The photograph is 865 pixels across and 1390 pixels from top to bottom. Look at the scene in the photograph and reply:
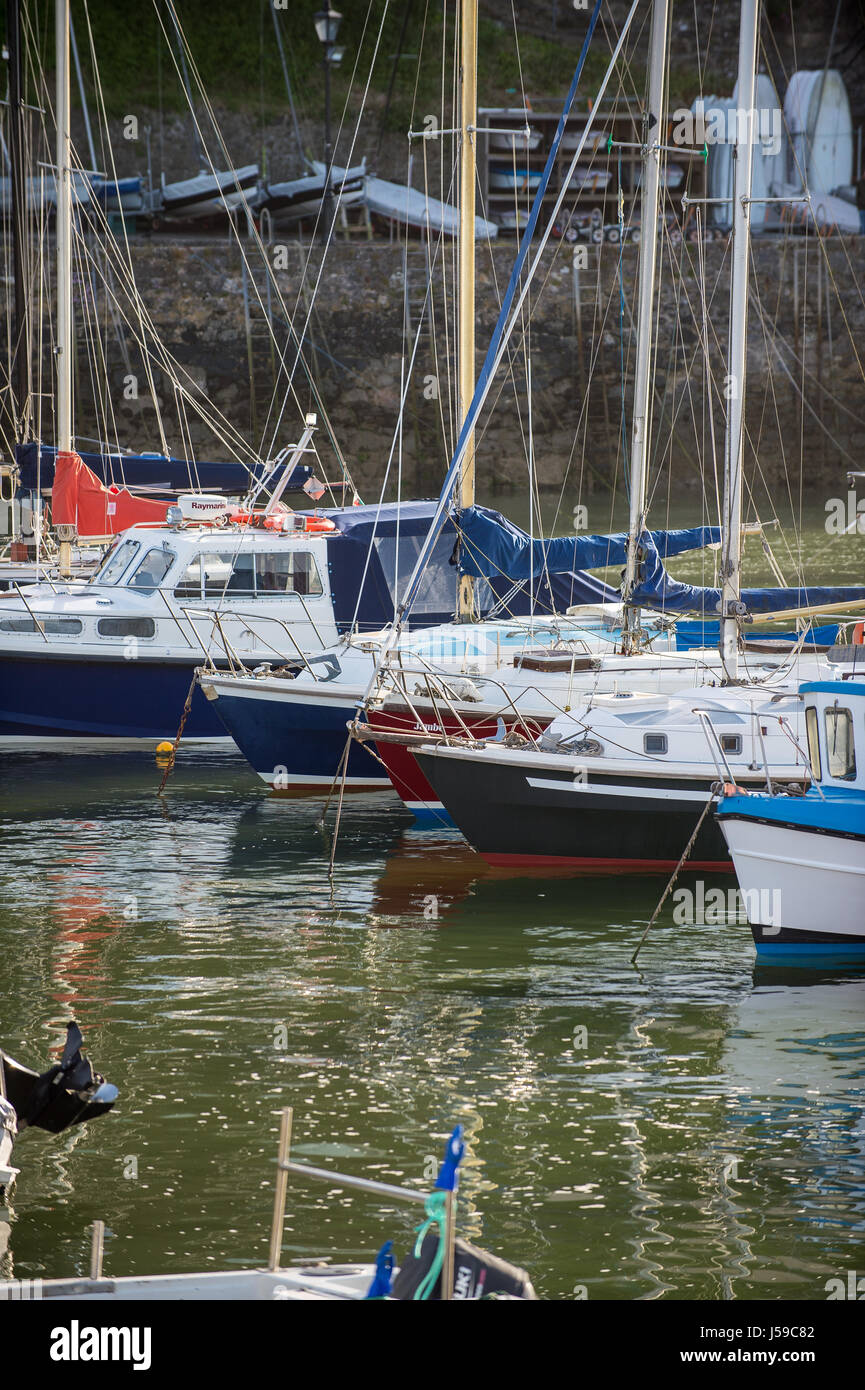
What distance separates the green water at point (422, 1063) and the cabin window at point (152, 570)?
4830 mm

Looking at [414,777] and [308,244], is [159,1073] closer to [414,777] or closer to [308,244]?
[414,777]

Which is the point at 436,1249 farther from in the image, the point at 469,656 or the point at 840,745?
the point at 469,656

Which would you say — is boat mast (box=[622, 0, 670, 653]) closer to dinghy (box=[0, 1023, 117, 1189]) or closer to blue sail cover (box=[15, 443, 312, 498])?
dinghy (box=[0, 1023, 117, 1189])

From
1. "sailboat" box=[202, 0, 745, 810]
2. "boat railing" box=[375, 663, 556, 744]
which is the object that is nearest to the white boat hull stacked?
"boat railing" box=[375, 663, 556, 744]

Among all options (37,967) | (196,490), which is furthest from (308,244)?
(37,967)

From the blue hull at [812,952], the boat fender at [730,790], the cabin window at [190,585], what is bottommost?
the blue hull at [812,952]

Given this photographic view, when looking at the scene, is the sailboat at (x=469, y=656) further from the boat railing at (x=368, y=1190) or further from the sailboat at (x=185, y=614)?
Result: the boat railing at (x=368, y=1190)

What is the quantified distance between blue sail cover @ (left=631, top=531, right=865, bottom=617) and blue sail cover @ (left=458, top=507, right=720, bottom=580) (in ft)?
2.24

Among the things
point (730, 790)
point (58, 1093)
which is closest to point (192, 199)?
point (730, 790)

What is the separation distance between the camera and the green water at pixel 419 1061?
32.5ft

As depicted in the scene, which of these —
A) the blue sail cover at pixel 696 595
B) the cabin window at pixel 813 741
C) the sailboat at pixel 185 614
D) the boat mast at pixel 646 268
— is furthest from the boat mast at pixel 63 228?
the cabin window at pixel 813 741

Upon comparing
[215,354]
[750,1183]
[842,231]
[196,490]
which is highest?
[842,231]

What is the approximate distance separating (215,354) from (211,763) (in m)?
28.5

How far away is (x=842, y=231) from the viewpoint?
2132 inches
